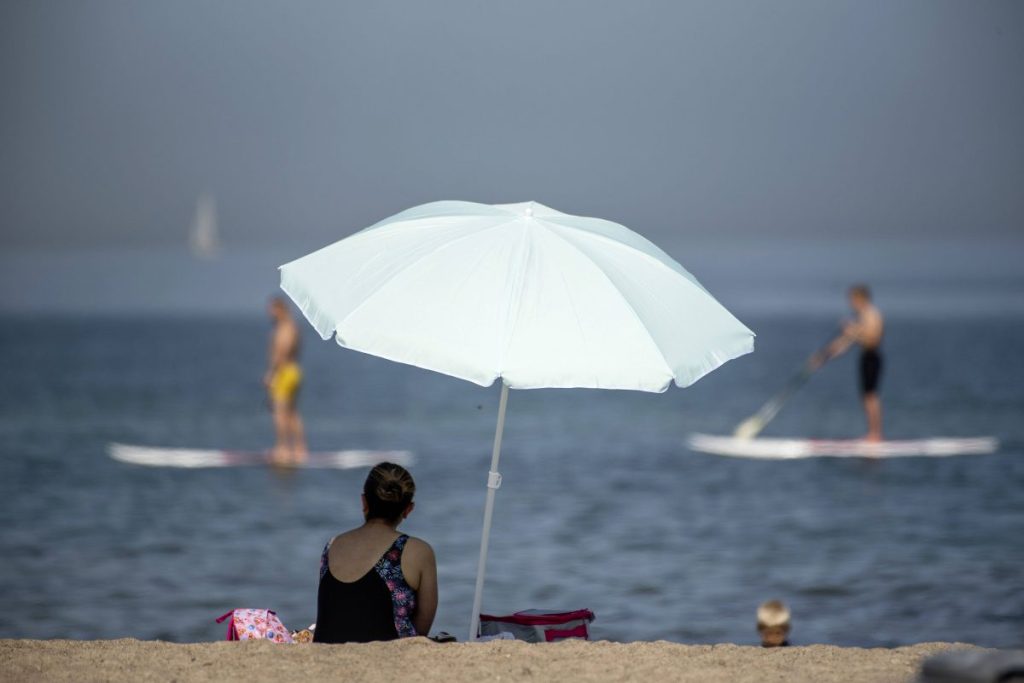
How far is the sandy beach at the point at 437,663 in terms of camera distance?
4.80m

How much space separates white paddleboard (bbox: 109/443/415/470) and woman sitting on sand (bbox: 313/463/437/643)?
1269 cm

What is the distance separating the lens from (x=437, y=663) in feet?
16.0

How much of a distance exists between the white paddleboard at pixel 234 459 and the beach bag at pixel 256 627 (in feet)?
40.1

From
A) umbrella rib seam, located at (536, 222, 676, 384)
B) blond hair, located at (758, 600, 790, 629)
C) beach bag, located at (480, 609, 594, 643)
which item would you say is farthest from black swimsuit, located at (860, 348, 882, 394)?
umbrella rib seam, located at (536, 222, 676, 384)

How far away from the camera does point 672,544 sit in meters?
12.9

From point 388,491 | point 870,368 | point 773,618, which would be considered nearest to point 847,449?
point 870,368

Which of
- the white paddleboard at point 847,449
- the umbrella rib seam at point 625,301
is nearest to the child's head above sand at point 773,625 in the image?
the umbrella rib seam at point 625,301

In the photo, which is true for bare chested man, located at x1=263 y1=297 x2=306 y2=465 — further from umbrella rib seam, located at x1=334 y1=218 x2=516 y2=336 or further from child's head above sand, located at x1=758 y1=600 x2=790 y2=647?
umbrella rib seam, located at x1=334 y1=218 x2=516 y2=336

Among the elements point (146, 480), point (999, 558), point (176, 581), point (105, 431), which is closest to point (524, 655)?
point (176, 581)

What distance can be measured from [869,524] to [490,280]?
32.9 ft

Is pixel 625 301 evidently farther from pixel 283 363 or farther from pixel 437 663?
pixel 283 363

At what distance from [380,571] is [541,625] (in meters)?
0.79

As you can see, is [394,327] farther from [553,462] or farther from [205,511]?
[553,462]

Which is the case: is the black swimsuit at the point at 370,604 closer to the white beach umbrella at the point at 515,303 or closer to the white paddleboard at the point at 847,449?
the white beach umbrella at the point at 515,303
